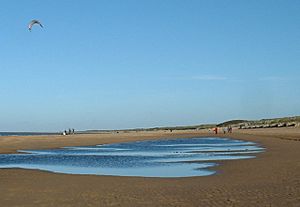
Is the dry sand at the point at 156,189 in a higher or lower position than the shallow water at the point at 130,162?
lower

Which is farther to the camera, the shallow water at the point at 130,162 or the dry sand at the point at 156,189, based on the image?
the shallow water at the point at 130,162

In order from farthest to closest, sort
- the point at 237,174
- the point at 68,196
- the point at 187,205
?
the point at 237,174 → the point at 68,196 → the point at 187,205

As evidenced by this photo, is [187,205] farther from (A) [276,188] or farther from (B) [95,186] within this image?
(B) [95,186]

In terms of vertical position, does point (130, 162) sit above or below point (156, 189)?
above

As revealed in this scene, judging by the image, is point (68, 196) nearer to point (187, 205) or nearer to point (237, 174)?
point (187, 205)

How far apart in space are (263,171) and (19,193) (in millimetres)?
9943

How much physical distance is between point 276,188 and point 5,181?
9.77 m

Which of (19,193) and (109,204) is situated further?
(19,193)

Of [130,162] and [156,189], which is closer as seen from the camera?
[156,189]

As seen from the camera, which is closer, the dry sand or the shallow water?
the dry sand

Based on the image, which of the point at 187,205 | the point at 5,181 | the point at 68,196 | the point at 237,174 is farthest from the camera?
the point at 237,174

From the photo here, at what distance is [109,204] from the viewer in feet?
38.2

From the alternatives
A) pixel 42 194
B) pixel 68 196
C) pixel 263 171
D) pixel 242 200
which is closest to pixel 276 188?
pixel 242 200

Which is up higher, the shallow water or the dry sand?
the shallow water
